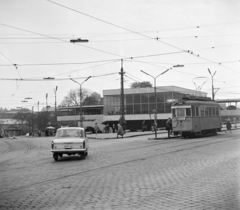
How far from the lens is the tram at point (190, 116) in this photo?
105 feet

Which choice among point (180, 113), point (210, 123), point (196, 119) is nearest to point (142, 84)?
point (210, 123)

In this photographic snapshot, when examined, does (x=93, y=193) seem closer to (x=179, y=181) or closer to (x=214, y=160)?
(x=179, y=181)

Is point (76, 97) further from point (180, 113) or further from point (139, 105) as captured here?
point (180, 113)

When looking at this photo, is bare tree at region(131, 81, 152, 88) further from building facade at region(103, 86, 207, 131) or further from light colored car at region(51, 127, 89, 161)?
light colored car at region(51, 127, 89, 161)

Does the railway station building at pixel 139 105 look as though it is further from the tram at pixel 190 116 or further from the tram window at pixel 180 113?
the tram window at pixel 180 113

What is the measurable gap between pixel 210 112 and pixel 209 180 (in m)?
26.9

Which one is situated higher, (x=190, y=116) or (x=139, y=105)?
(x=139, y=105)

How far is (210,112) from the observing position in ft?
117

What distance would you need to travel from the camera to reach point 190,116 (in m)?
32.0

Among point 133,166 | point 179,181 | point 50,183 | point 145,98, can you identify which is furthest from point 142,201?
point 145,98

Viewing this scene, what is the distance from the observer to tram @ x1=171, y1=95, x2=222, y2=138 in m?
32.1

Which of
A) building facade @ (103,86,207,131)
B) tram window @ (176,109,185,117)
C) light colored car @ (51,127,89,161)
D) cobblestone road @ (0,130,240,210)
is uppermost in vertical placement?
building facade @ (103,86,207,131)

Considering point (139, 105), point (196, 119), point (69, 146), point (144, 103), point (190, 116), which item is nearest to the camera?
point (69, 146)

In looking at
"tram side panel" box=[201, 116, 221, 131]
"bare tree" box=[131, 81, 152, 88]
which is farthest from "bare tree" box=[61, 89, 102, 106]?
"tram side panel" box=[201, 116, 221, 131]
